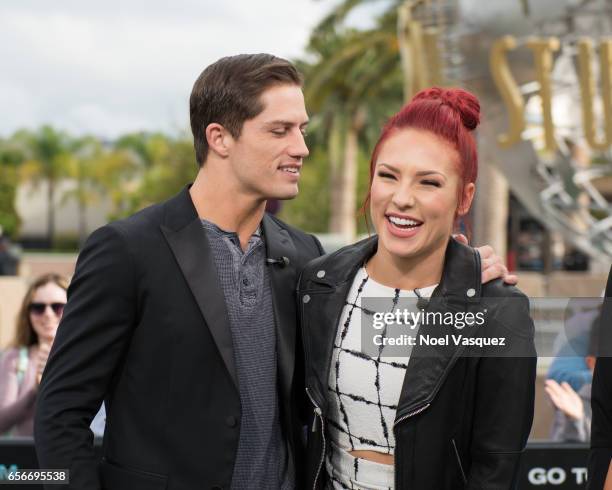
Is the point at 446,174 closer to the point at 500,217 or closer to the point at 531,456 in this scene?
the point at 531,456

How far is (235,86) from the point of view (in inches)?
93.8

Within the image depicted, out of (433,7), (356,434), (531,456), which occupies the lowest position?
(531,456)

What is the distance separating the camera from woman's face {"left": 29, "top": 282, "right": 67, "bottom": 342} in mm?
4781

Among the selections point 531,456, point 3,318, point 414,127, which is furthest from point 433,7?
point 414,127

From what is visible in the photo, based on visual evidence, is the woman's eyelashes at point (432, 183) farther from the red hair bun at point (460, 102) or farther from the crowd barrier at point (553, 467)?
the crowd barrier at point (553, 467)

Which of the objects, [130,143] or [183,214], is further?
[130,143]

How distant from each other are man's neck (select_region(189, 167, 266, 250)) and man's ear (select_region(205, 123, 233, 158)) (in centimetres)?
7

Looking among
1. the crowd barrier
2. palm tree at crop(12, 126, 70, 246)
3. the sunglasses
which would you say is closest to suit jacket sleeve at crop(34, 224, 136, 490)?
the crowd barrier

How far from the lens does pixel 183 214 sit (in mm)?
2436

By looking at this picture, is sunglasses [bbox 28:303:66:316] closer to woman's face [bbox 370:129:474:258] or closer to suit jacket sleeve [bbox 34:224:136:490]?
suit jacket sleeve [bbox 34:224:136:490]

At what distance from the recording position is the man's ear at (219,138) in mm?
2434

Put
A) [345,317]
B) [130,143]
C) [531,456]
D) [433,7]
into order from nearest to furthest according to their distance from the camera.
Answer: [345,317]
[531,456]
[433,7]
[130,143]

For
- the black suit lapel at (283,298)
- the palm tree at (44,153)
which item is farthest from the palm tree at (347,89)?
the palm tree at (44,153)

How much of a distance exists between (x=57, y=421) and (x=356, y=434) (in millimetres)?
760
